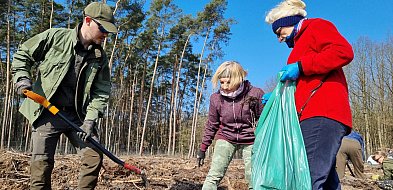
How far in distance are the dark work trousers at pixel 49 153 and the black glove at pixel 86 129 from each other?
0.18 metres

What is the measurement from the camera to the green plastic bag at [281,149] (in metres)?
2.10

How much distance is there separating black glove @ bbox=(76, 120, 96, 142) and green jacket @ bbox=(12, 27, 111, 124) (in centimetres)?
5

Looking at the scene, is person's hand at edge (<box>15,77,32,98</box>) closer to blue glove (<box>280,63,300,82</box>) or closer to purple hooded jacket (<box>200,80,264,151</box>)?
purple hooded jacket (<box>200,80,264,151</box>)

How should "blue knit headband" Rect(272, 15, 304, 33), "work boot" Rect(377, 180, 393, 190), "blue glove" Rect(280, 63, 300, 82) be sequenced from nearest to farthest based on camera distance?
"blue glove" Rect(280, 63, 300, 82)
"blue knit headband" Rect(272, 15, 304, 33)
"work boot" Rect(377, 180, 393, 190)

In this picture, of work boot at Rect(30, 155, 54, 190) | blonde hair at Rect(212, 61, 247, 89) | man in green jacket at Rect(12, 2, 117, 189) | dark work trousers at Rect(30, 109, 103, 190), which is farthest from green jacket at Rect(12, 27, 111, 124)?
blonde hair at Rect(212, 61, 247, 89)

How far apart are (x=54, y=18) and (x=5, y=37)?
437 cm

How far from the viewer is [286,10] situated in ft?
8.04

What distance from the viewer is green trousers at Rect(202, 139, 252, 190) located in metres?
3.77

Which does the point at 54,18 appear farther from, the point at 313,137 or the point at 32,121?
the point at 313,137

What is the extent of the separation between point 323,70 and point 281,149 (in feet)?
1.85

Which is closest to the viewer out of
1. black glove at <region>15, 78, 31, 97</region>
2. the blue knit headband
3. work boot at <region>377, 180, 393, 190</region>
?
the blue knit headband

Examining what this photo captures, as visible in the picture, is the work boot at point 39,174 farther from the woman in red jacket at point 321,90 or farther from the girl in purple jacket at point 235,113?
the woman in red jacket at point 321,90

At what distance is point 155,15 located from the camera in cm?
2673

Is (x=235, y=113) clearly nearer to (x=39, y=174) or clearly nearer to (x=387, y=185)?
(x=39, y=174)
